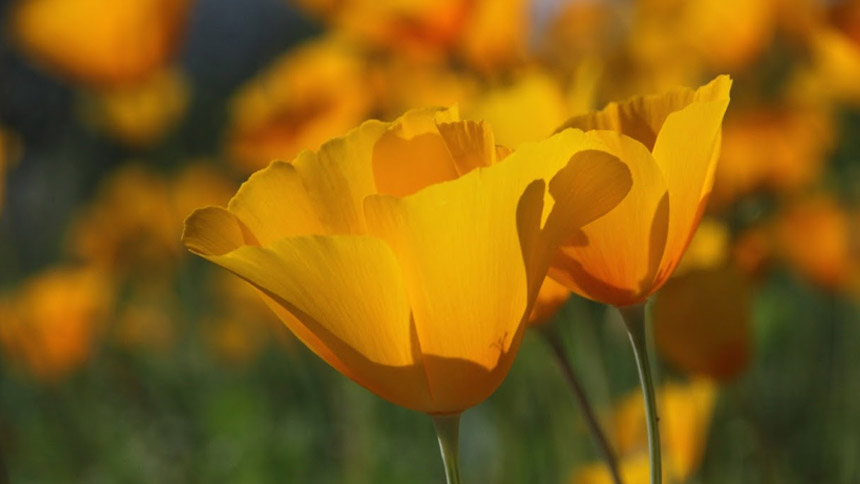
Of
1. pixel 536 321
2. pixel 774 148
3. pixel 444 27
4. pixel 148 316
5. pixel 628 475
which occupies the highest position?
pixel 444 27

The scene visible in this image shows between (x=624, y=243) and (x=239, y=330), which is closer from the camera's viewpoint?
(x=624, y=243)

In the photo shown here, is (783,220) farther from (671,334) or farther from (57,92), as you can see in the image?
(57,92)

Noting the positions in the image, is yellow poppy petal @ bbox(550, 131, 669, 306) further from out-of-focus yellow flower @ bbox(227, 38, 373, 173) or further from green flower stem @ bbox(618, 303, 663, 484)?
out-of-focus yellow flower @ bbox(227, 38, 373, 173)

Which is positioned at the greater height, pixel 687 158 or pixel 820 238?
pixel 687 158

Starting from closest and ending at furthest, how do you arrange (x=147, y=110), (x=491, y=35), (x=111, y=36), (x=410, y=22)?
(x=491, y=35) < (x=410, y=22) < (x=111, y=36) < (x=147, y=110)

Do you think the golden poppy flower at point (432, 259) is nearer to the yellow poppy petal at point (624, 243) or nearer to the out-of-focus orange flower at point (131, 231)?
the yellow poppy petal at point (624, 243)

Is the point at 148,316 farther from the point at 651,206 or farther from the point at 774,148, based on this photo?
the point at 651,206

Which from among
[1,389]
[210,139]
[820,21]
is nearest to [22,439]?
[1,389]

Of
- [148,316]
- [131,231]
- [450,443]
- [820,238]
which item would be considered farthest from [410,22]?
[148,316]
